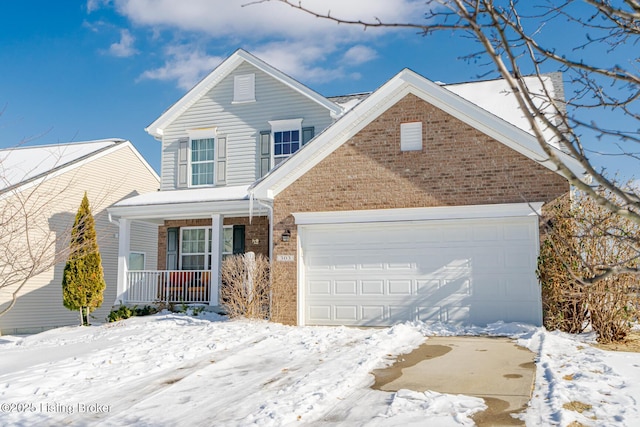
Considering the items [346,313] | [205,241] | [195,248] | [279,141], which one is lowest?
[346,313]

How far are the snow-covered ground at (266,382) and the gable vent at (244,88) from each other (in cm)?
914

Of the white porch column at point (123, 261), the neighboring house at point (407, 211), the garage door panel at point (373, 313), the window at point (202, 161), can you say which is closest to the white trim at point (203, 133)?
the window at point (202, 161)

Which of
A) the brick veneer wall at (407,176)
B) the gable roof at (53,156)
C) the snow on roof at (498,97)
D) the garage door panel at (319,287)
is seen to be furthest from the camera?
the gable roof at (53,156)

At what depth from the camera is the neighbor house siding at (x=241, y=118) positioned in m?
17.8

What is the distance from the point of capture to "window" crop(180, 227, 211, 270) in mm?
18312

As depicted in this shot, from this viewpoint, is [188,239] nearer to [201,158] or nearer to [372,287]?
[201,158]

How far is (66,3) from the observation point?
15.8m

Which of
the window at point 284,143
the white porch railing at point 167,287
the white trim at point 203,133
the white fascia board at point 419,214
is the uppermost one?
the white trim at point 203,133

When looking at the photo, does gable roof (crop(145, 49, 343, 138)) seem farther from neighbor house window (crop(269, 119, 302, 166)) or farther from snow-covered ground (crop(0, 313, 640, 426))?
snow-covered ground (crop(0, 313, 640, 426))

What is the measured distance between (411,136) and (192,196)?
7244 millimetres

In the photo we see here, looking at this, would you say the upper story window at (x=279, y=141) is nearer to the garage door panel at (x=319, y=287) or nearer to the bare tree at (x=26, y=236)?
the garage door panel at (x=319, y=287)

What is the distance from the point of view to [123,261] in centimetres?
1695

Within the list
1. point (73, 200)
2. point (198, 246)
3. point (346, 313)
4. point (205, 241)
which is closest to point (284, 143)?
point (205, 241)

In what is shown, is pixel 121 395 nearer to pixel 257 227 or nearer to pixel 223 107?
pixel 257 227
